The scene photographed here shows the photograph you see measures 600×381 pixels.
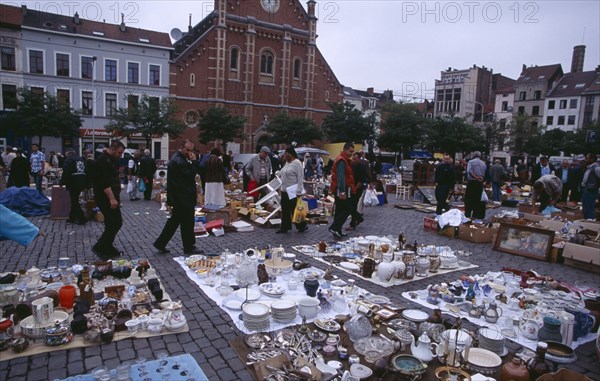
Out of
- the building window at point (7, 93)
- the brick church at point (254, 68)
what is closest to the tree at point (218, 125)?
the brick church at point (254, 68)

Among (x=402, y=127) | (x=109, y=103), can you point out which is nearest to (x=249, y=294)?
(x=402, y=127)

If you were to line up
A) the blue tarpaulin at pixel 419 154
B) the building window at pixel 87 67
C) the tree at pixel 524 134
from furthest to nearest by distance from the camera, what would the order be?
the tree at pixel 524 134
the blue tarpaulin at pixel 419 154
the building window at pixel 87 67

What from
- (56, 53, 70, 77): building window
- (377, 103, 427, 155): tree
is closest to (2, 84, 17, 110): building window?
(56, 53, 70, 77): building window

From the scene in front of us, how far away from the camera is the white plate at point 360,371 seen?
11.1 feet

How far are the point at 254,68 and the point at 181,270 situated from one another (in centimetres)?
3511

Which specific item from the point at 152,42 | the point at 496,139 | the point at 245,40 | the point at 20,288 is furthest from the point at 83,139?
the point at 496,139

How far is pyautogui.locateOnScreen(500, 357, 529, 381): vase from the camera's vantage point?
3.28 metres

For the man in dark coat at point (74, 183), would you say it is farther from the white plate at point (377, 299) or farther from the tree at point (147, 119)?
the tree at point (147, 119)

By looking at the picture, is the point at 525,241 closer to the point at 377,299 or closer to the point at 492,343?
the point at 377,299

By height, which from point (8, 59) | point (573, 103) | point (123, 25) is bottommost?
point (8, 59)

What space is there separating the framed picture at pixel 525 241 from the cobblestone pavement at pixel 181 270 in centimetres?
18

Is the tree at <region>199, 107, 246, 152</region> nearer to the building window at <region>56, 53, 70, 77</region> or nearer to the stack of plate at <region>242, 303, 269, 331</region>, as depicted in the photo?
the building window at <region>56, 53, 70, 77</region>

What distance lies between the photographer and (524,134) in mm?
43219

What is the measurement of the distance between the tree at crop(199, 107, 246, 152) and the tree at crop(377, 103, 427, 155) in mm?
13476
